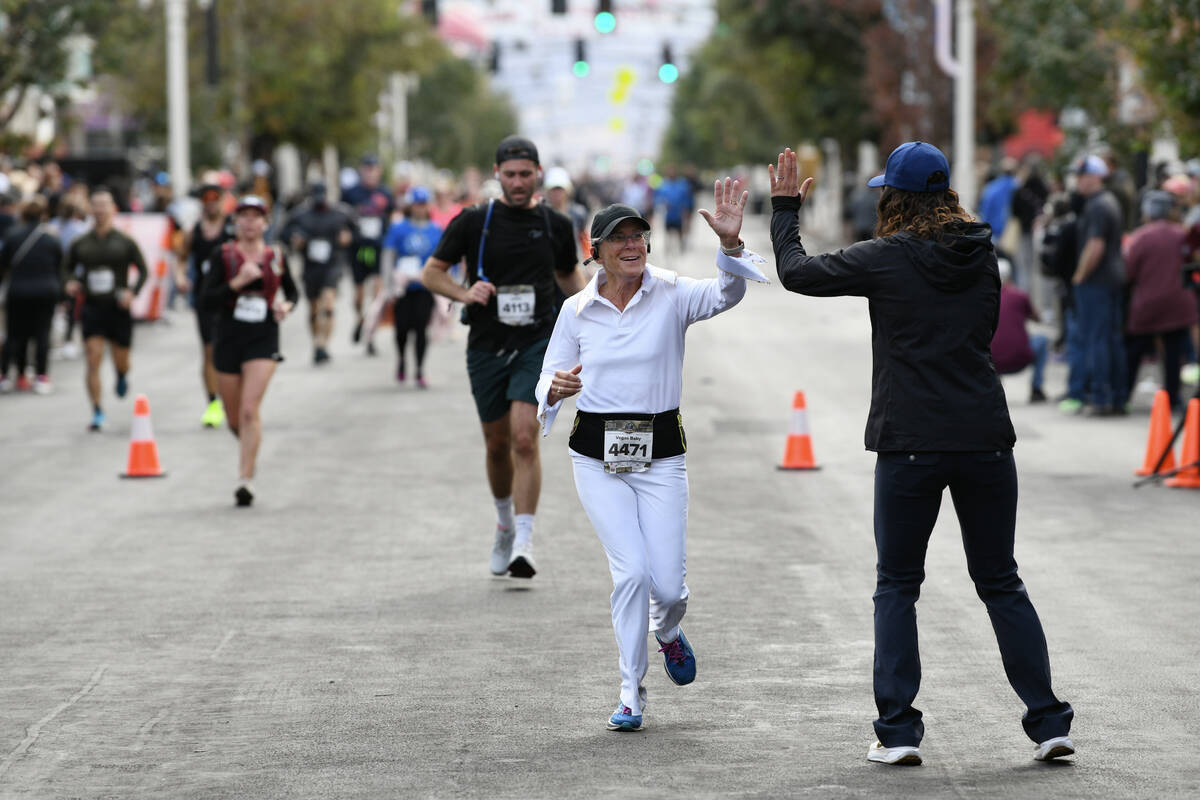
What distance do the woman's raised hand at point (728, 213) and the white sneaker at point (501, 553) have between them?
3.53 m

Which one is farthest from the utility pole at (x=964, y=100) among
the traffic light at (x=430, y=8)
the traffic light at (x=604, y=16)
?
the traffic light at (x=430, y=8)

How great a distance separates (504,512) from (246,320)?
3359mm

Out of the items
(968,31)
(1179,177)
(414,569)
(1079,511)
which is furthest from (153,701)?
(968,31)

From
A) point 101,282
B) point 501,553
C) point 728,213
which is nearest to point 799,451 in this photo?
point 501,553

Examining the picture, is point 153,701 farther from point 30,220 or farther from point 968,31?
point 968,31

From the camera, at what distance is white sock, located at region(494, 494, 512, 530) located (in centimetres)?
987

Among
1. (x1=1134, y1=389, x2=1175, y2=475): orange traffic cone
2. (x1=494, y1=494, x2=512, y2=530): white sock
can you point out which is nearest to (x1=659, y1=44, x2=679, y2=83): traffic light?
(x1=1134, y1=389, x2=1175, y2=475): orange traffic cone

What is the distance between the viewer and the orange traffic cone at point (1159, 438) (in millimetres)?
12984

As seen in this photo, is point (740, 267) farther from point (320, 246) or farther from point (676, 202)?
point (676, 202)

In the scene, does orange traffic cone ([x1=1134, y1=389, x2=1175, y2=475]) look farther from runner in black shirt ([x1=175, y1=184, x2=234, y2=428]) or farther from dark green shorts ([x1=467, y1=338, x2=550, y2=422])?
runner in black shirt ([x1=175, y1=184, x2=234, y2=428])

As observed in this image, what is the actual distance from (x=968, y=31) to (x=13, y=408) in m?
19.4

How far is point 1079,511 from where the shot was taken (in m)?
11.9

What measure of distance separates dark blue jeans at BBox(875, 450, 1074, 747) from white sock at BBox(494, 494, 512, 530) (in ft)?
12.4

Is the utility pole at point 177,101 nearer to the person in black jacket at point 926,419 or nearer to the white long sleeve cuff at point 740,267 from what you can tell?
the white long sleeve cuff at point 740,267
